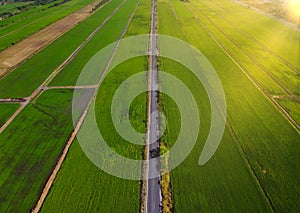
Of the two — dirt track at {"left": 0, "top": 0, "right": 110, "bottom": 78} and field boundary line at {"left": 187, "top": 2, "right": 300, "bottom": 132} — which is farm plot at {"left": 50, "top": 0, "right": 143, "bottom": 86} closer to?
dirt track at {"left": 0, "top": 0, "right": 110, "bottom": 78}

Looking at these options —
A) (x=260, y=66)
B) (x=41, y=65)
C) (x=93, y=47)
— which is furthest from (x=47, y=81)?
(x=260, y=66)

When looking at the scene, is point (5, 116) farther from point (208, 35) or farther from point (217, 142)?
point (208, 35)

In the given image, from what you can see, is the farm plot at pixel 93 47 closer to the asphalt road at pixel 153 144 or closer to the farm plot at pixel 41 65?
the farm plot at pixel 41 65

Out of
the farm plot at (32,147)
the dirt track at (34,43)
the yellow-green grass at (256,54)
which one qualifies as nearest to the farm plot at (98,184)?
the farm plot at (32,147)

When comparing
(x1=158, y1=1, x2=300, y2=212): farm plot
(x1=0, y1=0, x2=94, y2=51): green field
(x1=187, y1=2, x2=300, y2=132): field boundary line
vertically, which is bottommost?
(x1=158, y1=1, x2=300, y2=212): farm plot

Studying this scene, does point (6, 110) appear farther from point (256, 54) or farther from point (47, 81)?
point (256, 54)

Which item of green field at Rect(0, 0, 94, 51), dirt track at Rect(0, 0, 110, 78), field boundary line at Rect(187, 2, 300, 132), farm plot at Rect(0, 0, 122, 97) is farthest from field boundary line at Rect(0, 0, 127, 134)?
field boundary line at Rect(187, 2, 300, 132)
